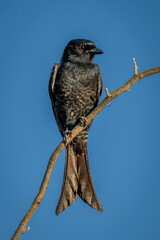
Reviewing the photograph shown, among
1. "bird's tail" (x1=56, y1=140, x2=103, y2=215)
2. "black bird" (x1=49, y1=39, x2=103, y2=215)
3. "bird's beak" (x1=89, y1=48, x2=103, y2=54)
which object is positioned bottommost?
"bird's tail" (x1=56, y1=140, x2=103, y2=215)

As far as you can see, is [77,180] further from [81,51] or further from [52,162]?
[81,51]

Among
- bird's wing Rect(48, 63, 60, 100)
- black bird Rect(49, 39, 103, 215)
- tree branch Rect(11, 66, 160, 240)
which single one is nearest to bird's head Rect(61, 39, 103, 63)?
black bird Rect(49, 39, 103, 215)

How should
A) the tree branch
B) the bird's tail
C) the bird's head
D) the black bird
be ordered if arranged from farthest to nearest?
the bird's head < the black bird < the bird's tail < the tree branch

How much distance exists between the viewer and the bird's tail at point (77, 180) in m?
4.45

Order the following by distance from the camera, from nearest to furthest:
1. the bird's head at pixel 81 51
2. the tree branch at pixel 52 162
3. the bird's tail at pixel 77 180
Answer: the tree branch at pixel 52 162
the bird's tail at pixel 77 180
the bird's head at pixel 81 51

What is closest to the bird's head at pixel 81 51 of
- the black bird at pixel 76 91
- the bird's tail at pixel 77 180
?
the black bird at pixel 76 91

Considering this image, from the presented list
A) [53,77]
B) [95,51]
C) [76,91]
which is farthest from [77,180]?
[95,51]

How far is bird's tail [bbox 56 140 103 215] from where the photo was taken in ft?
14.6

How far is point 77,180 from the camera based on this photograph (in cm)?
491

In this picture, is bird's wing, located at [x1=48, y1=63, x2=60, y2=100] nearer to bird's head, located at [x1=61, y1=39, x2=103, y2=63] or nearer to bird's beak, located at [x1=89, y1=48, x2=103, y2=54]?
bird's head, located at [x1=61, y1=39, x2=103, y2=63]

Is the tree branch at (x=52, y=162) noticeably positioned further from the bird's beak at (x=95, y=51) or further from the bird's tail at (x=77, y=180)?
the bird's beak at (x=95, y=51)

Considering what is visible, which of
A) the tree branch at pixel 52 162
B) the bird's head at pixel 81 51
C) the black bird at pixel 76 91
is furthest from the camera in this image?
the bird's head at pixel 81 51

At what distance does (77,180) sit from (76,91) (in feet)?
4.46

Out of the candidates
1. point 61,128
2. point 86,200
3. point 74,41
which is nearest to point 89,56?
point 74,41
